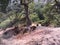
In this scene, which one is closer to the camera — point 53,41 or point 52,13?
point 53,41

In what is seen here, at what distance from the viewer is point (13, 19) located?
49.2 ft

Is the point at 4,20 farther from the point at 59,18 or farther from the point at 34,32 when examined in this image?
the point at 34,32

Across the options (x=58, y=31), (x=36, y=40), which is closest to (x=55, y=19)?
(x=58, y=31)

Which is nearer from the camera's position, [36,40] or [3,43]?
[36,40]

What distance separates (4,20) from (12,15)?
2351 mm

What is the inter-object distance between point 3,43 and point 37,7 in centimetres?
800

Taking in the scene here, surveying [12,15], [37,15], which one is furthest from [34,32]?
[37,15]

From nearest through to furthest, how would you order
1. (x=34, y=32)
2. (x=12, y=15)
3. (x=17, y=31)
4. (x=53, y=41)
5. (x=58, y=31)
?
(x=53, y=41), (x=58, y=31), (x=34, y=32), (x=17, y=31), (x=12, y=15)

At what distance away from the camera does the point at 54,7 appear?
13.5 meters

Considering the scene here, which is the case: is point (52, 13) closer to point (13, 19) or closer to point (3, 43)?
point (13, 19)

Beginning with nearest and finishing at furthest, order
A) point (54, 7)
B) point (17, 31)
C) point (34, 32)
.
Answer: point (34, 32) < point (17, 31) < point (54, 7)

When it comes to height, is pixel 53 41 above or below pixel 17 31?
above

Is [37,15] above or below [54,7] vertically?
below

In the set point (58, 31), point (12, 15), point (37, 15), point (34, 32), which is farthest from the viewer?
point (37, 15)
